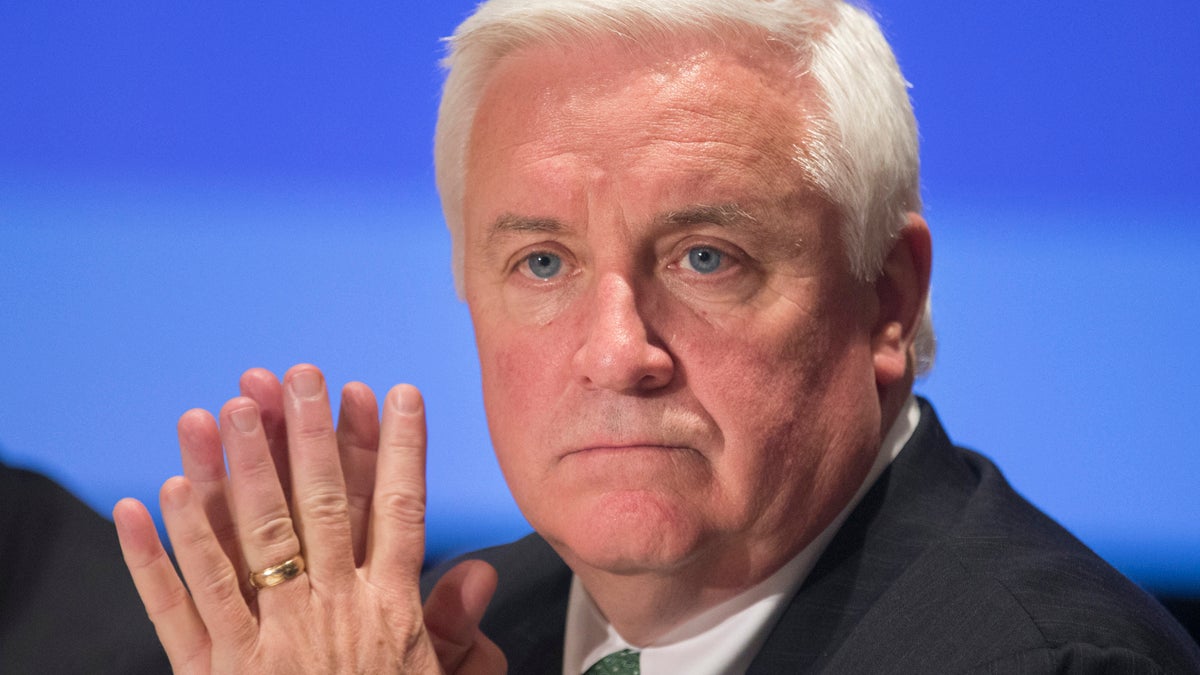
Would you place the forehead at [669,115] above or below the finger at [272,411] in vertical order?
above

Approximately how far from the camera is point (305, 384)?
1644 millimetres

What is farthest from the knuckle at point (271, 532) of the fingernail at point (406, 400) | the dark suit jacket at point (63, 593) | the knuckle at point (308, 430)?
Result: the dark suit jacket at point (63, 593)

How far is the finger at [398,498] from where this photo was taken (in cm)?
169

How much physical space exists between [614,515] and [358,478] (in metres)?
0.38

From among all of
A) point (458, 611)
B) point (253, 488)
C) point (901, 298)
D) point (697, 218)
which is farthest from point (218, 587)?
point (901, 298)

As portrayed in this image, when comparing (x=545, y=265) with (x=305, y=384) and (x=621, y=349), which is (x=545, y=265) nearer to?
(x=621, y=349)

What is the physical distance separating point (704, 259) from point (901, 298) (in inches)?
14.6

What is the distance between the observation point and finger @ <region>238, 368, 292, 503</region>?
66.5 inches

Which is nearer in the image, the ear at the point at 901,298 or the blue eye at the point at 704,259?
the blue eye at the point at 704,259

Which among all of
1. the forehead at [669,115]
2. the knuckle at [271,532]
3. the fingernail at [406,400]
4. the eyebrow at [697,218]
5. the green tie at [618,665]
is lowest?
the green tie at [618,665]

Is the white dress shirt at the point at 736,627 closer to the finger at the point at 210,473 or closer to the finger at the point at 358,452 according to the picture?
the finger at the point at 358,452

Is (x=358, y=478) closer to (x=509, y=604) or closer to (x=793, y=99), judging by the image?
(x=509, y=604)

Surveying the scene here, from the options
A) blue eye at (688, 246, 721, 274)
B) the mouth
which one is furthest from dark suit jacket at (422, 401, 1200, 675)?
blue eye at (688, 246, 721, 274)

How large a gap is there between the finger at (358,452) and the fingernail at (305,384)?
0.11 m
